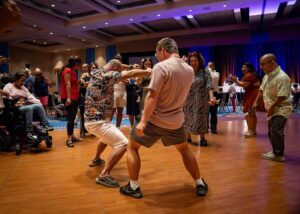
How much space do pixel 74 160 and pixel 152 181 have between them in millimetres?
1341

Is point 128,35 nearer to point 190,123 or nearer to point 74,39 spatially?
point 74,39

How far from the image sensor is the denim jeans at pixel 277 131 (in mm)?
3482

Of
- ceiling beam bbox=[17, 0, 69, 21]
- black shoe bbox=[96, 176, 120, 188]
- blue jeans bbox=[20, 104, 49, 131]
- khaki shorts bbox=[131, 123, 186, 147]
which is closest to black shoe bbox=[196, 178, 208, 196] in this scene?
khaki shorts bbox=[131, 123, 186, 147]

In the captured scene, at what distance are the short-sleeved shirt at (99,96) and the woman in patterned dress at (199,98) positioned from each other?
6.13ft

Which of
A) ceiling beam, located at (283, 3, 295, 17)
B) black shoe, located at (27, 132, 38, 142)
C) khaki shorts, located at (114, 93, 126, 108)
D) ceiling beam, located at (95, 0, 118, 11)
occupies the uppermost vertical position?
ceiling beam, located at (283, 3, 295, 17)

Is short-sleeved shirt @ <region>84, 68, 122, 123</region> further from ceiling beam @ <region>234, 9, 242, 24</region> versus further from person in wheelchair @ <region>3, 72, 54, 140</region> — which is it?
ceiling beam @ <region>234, 9, 242, 24</region>

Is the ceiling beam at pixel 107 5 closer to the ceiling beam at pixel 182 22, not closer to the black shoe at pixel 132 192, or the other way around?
the ceiling beam at pixel 182 22

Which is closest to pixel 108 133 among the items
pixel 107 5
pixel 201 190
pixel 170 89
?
pixel 170 89

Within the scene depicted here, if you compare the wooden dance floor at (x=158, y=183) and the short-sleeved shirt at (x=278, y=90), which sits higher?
the short-sleeved shirt at (x=278, y=90)

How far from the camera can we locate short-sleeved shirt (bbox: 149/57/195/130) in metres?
2.15

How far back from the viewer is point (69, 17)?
1105 centimetres

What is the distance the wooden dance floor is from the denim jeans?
0.21 m

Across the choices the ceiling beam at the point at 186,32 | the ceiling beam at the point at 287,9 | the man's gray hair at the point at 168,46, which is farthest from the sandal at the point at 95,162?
the ceiling beam at the point at 186,32

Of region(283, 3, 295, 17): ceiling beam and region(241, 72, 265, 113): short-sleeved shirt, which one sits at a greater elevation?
region(283, 3, 295, 17): ceiling beam
